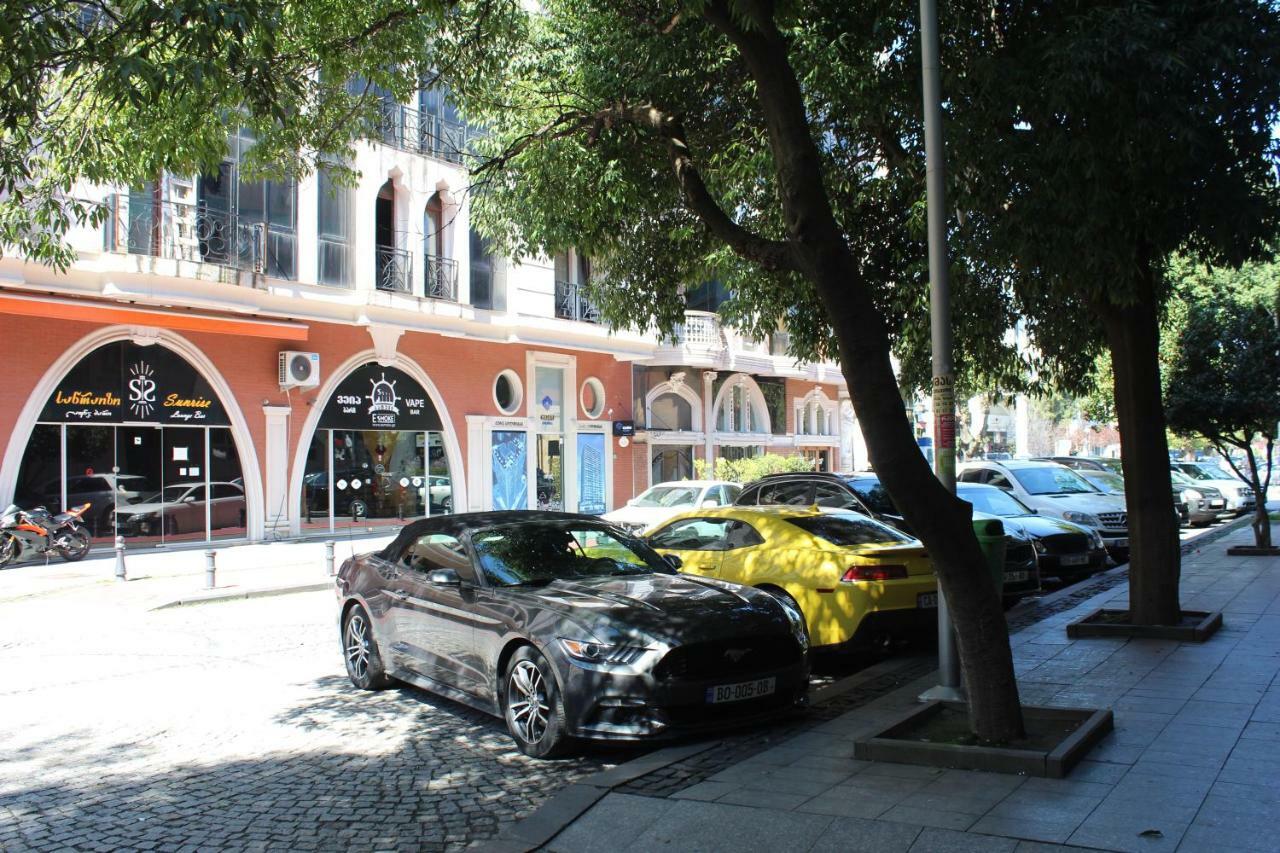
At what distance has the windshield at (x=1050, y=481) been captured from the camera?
1748 cm

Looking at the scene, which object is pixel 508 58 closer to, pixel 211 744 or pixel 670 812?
pixel 211 744

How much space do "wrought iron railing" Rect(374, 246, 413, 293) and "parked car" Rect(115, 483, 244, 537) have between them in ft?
19.8

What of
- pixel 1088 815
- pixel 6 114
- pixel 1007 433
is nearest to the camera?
pixel 1088 815

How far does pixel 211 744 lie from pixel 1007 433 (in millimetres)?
91166

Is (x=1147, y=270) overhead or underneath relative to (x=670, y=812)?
overhead

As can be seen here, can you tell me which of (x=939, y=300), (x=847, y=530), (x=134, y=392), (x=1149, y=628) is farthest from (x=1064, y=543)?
(x=134, y=392)

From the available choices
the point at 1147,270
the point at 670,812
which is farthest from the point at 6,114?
the point at 1147,270

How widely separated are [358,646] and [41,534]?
39.5 ft

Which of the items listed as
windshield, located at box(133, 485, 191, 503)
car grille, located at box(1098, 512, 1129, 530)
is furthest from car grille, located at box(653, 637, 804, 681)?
windshield, located at box(133, 485, 191, 503)

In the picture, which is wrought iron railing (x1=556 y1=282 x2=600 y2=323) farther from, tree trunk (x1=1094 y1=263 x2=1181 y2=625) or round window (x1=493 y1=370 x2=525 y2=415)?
tree trunk (x1=1094 y1=263 x2=1181 y2=625)

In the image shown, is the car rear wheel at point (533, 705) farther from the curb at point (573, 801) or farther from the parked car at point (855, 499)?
the parked car at point (855, 499)

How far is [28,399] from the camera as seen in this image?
18.0m

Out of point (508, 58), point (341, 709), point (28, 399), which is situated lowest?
point (341, 709)

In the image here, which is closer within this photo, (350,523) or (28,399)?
(28,399)
